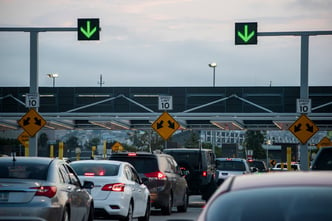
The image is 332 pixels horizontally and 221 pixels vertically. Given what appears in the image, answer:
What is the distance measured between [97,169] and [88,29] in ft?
32.5

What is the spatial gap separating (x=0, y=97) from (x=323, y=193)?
52.7 meters

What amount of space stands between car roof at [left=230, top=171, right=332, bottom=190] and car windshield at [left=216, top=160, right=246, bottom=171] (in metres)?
28.0

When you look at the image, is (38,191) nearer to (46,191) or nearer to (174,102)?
(46,191)

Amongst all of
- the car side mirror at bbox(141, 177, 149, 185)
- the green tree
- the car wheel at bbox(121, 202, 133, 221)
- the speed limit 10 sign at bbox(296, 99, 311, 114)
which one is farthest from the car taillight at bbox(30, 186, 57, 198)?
the green tree

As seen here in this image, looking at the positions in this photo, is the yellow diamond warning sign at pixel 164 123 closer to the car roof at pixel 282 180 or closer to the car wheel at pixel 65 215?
the car wheel at pixel 65 215

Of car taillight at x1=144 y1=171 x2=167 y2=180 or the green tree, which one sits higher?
car taillight at x1=144 y1=171 x2=167 y2=180

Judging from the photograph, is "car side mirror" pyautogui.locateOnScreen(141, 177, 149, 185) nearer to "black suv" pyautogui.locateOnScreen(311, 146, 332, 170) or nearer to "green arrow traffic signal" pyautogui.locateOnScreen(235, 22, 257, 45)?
"green arrow traffic signal" pyautogui.locateOnScreen(235, 22, 257, 45)

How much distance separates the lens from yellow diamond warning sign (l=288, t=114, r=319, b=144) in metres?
34.8

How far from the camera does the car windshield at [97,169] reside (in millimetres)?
20495

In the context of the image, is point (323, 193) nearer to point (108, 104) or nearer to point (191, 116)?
point (191, 116)

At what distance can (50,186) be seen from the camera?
1472cm

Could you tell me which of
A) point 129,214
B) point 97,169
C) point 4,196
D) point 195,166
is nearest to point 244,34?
point 195,166

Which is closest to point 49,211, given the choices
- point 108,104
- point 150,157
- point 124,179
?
point 124,179

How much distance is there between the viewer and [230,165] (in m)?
36.4
